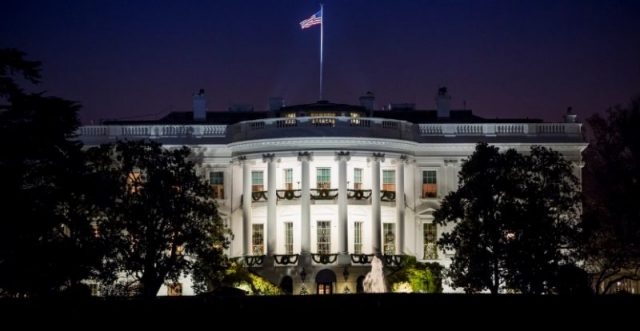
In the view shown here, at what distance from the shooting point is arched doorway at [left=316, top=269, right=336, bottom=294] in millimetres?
73688

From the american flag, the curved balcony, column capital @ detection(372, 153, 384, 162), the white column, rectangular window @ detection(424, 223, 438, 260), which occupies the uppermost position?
the american flag

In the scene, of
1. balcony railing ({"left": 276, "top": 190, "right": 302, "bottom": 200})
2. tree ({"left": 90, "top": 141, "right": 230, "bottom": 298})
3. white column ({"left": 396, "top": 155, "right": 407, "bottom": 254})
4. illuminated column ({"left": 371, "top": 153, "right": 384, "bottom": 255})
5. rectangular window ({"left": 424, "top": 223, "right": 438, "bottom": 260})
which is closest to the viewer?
tree ({"left": 90, "top": 141, "right": 230, "bottom": 298})

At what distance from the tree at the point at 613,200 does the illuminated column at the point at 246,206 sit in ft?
61.5

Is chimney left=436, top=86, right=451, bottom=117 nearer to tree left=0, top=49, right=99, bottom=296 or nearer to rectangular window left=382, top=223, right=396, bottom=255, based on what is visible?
rectangular window left=382, top=223, right=396, bottom=255

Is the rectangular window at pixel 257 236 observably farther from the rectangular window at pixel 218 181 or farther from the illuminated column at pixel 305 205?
the illuminated column at pixel 305 205

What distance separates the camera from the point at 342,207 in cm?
7519

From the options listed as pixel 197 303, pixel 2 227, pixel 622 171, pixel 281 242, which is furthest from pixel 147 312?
pixel 622 171

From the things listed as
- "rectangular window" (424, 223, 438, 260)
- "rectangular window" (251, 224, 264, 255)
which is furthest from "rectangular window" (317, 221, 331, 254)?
"rectangular window" (424, 223, 438, 260)

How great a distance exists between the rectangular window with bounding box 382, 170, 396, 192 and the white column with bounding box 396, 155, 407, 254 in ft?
3.99

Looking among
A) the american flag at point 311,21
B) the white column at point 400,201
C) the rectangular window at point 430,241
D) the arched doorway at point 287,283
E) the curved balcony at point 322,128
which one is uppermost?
the american flag at point 311,21

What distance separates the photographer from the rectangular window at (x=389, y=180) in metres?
79.0

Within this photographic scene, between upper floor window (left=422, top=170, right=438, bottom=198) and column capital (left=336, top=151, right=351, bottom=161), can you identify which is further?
upper floor window (left=422, top=170, right=438, bottom=198)

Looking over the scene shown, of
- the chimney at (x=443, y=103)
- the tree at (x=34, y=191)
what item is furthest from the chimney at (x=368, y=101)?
the tree at (x=34, y=191)

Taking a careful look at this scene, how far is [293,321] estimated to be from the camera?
4391 centimetres
